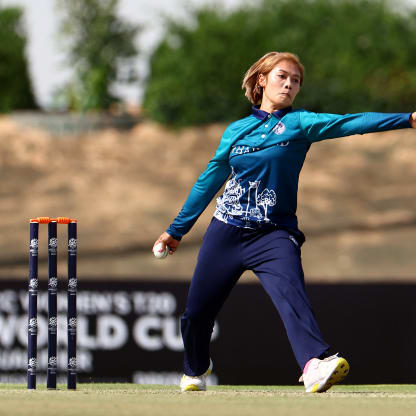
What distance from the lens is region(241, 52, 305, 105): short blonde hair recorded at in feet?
18.1

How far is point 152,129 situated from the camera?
31.2m

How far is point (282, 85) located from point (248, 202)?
25.4 inches

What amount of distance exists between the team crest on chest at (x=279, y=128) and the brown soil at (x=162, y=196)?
16.9 m

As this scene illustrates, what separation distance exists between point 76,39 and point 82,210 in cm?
946

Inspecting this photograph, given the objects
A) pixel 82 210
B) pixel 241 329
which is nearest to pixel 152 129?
pixel 82 210

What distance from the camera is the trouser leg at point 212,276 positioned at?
5.41m

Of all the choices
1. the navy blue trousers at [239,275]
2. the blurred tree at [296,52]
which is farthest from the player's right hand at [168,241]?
the blurred tree at [296,52]

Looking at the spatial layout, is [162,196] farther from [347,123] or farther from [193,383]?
[347,123]

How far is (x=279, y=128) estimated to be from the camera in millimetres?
5352

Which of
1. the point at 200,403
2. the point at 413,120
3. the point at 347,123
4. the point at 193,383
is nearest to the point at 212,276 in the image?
the point at 193,383

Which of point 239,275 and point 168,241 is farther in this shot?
point 168,241

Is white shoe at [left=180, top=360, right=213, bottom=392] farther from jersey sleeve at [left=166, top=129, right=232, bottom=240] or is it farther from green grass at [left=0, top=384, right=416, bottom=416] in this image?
jersey sleeve at [left=166, top=129, right=232, bottom=240]

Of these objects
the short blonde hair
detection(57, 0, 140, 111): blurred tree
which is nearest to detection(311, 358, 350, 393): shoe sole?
the short blonde hair

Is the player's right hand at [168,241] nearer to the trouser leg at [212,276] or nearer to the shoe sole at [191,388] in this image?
the trouser leg at [212,276]
